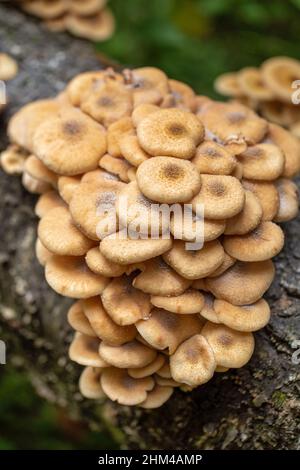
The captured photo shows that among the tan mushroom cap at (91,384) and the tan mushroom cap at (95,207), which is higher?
the tan mushroom cap at (95,207)

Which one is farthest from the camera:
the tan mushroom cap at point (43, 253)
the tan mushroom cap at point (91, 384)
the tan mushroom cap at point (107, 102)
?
the tan mushroom cap at point (91, 384)

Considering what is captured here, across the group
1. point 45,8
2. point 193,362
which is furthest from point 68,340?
point 45,8

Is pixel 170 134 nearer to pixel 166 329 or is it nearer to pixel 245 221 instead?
pixel 245 221

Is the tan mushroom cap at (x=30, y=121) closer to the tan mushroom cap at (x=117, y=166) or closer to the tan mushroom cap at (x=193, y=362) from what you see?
the tan mushroom cap at (x=117, y=166)

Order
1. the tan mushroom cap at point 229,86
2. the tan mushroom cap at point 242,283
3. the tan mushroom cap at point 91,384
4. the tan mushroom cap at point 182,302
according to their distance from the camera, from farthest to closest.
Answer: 1. the tan mushroom cap at point 229,86
2. the tan mushroom cap at point 91,384
3. the tan mushroom cap at point 242,283
4. the tan mushroom cap at point 182,302

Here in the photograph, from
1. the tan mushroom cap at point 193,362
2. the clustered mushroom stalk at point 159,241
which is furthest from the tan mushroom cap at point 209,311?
the tan mushroom cap at point 193,362

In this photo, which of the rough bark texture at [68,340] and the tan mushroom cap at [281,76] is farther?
the tan mushroom cap at [281,76]
